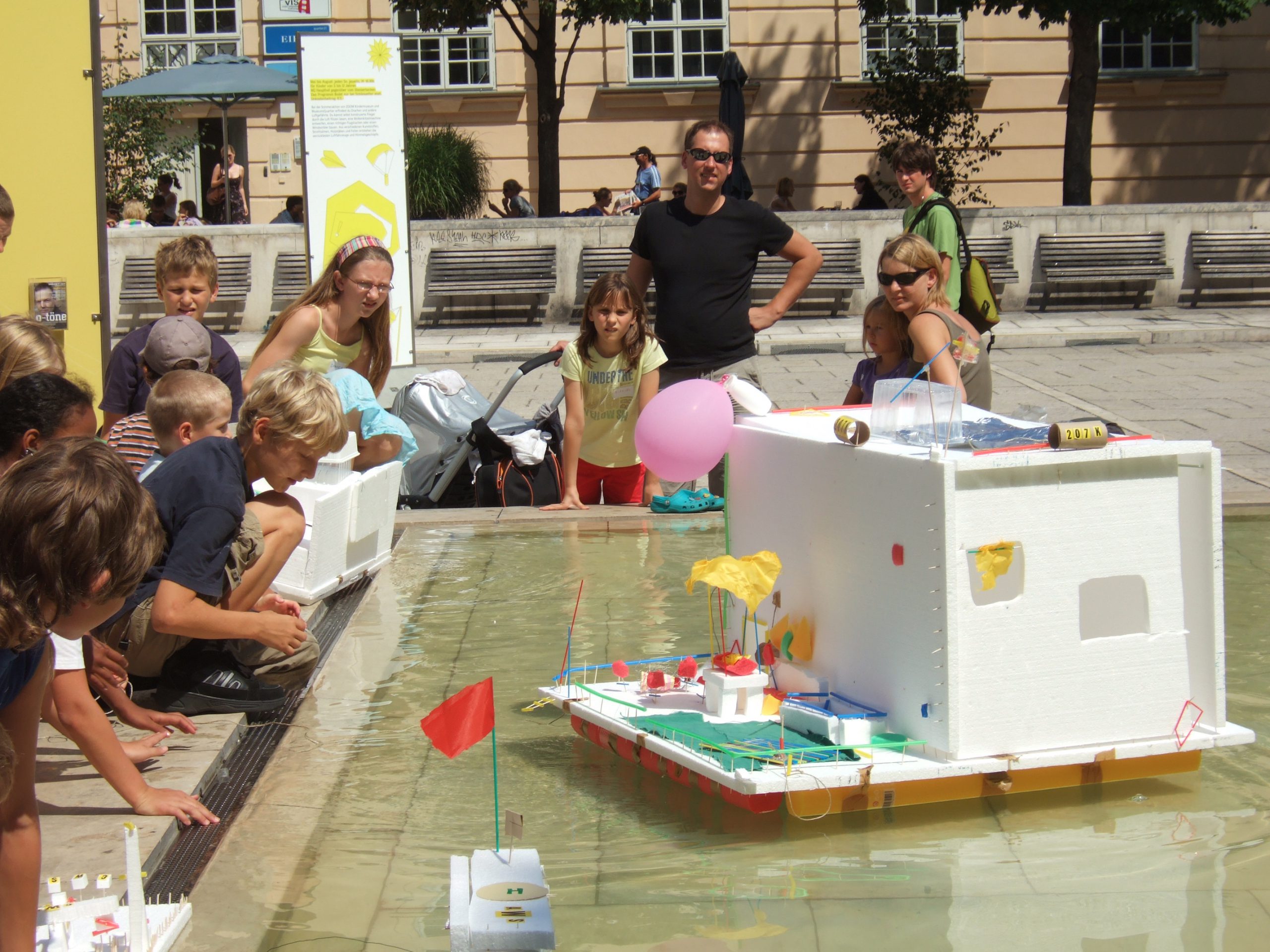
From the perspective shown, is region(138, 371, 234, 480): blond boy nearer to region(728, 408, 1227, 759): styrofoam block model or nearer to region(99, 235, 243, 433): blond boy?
region(99, 235, 243, 433): blond boy

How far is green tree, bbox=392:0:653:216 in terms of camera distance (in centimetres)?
1892

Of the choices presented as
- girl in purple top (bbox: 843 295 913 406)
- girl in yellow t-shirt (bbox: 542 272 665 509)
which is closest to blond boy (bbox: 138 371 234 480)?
girl in purple top (bbox: 843 295 913 406)

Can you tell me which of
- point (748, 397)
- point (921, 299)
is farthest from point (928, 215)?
point (748, 397)

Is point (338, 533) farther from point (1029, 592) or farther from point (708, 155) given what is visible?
point (1029, 592)

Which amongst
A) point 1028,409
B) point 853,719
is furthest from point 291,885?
point 1028,409

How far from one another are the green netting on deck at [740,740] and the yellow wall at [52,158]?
3453 mm

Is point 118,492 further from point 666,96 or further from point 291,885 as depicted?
point 666,96

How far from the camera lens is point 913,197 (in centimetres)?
705

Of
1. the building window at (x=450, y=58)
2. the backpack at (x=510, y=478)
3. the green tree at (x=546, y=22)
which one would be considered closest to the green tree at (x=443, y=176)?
the building window at (x=450, y=58)

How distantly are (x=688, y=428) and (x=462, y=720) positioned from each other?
54.7 inches

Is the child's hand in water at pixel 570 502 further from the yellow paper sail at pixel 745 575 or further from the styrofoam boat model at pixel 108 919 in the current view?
the styrofoam boat model at pixel 108 919

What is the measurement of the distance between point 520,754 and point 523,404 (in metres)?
7.44

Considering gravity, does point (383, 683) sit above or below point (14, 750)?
below

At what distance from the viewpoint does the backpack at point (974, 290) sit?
263 inches
